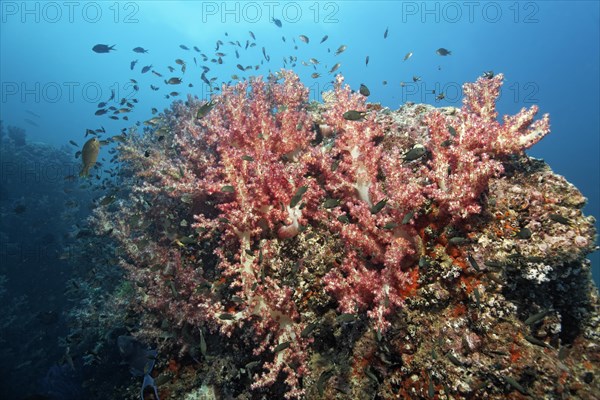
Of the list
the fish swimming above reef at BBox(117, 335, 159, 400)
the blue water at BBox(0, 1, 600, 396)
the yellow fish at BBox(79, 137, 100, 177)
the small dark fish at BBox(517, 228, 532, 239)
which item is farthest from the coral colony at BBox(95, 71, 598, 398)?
the blue water at BBox(0, 1, 600, 396)

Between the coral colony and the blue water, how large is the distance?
8375cm

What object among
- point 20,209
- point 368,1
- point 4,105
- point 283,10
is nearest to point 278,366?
point 20,209

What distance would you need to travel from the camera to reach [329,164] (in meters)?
4.78

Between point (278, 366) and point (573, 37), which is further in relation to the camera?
point (573, 37)

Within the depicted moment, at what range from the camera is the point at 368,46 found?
127438mm

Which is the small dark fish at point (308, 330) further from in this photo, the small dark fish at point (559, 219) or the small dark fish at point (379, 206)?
the small dark fish at point (559, 219)

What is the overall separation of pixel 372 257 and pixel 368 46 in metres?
142

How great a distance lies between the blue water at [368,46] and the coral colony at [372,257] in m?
83.7

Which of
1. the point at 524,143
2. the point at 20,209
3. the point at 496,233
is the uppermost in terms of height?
the point at 524,143

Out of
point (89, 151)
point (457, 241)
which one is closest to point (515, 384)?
point (457, 241)

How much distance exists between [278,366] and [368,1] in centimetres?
11477

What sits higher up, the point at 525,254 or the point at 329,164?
the point at 329,164

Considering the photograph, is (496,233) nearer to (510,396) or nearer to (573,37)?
(510,396)

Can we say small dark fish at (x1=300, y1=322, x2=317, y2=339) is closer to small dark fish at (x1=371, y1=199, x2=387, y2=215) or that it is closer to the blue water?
small dark fish at (x1=371, y1=199, x2=387, y2=215)
